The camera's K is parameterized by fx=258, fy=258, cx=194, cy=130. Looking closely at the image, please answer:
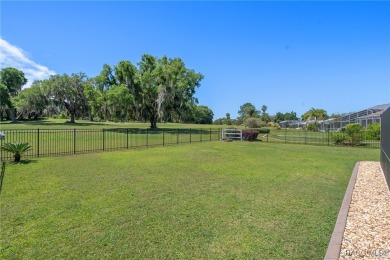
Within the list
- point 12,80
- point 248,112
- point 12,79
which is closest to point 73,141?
point 12,79

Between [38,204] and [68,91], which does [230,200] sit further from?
[68,91]

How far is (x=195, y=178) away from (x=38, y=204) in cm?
365

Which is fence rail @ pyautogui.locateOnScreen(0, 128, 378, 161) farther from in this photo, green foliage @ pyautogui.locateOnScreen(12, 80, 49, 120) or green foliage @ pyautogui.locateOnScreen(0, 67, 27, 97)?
green foliage @ pyautogui.locateOnScreen(0, 67, 27, 97)

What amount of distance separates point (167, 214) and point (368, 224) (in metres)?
3.07

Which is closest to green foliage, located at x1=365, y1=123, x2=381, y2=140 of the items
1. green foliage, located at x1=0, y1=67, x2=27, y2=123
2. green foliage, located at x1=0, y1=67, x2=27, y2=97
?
green foliage, located at x1=0, y1=67, x2=27, y2=123

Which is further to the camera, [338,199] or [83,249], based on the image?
[338,199]

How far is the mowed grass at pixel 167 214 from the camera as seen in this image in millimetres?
3053

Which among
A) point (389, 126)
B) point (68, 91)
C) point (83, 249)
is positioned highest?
point (68, 91)

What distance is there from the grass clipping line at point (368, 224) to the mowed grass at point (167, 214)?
0.27 metres

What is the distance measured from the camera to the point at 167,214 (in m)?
4.18

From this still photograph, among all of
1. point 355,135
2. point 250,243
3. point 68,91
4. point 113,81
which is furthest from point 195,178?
point 68,91

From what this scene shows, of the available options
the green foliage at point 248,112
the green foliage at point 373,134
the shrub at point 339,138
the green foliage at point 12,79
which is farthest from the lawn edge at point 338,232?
the green foliage at point 248,112

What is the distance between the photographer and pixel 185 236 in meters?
3.37

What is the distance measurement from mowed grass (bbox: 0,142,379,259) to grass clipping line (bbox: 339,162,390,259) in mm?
266
